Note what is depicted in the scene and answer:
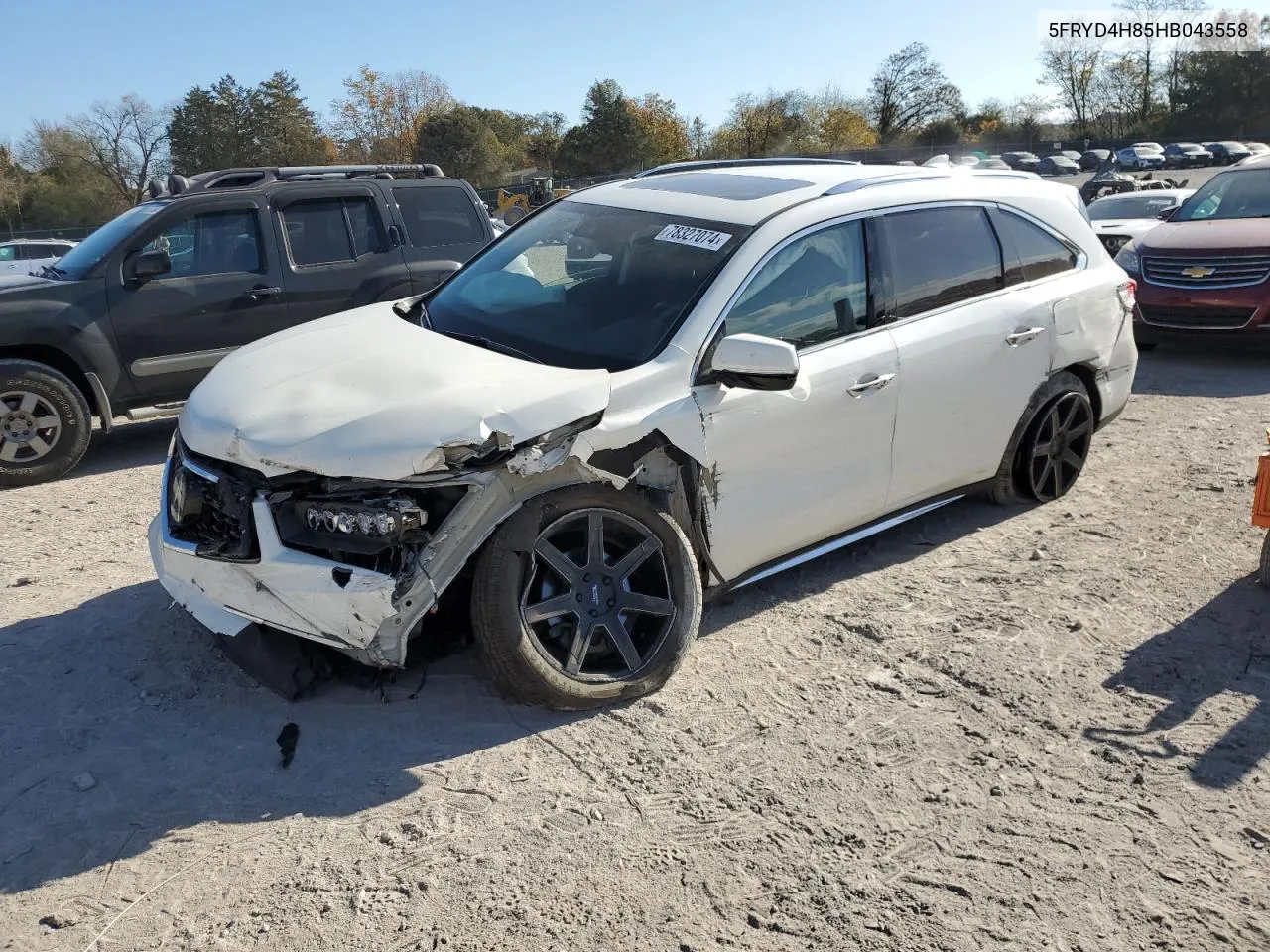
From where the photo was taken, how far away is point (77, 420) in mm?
6805

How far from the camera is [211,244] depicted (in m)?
7.53

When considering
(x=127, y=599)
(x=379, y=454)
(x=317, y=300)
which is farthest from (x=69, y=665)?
(x=317, y=300)

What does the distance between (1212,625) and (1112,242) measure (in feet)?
34.3

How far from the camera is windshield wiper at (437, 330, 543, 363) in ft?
12.8

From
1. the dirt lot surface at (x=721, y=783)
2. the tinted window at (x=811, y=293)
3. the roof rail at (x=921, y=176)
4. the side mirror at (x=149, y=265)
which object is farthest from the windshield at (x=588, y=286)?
the side mirror at (x=149, y=265)

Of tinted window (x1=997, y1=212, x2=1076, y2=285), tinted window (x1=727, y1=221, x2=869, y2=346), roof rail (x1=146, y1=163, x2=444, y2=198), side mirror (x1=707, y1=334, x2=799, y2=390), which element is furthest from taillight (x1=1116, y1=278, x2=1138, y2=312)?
roof rail (x1=146, y1=163, x2=444, y2=198)

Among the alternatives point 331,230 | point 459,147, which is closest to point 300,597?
point 331,230

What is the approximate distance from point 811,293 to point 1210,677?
2.14 metres

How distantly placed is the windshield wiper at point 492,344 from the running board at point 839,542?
122 cm

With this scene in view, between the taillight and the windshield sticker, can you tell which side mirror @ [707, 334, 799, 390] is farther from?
the taillight

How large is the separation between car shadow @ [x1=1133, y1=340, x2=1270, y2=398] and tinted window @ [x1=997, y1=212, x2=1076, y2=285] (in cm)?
372

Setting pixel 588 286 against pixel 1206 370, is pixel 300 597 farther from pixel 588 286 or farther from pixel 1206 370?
pixel 1206 370

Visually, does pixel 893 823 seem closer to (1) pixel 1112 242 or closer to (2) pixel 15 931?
(2) pixel 15 931

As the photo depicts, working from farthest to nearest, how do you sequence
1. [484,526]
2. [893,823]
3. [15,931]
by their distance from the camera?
[484,526], [893,823], [15,931]
